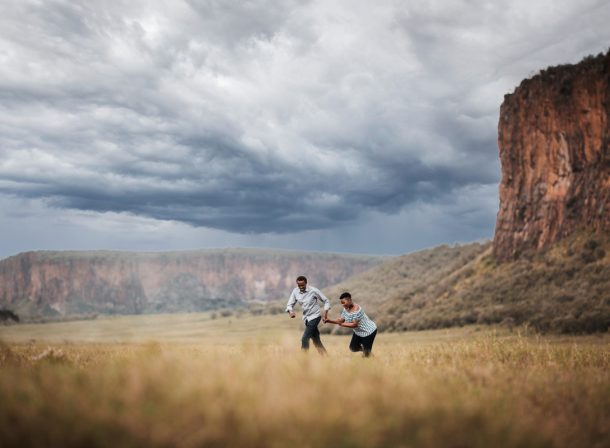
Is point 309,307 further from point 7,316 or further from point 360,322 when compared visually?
point 7,316

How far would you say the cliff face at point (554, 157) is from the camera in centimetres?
5475

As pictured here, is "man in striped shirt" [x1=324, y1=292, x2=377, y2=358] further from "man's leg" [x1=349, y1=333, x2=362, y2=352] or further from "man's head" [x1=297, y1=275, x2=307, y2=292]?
"man's head" [x1=297, y1=275, x2=307, y2=292]

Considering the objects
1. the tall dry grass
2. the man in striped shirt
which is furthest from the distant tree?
the tall dry grass

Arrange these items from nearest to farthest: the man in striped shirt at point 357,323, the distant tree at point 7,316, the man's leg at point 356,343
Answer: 1. the man in striped shirt at point 357,323
2. the man's leg at point 356,343
3. the distant tree at point 7,316

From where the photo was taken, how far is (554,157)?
59.6m

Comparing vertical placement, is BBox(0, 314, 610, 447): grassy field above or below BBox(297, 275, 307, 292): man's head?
below

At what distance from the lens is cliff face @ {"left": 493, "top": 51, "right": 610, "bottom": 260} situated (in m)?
54.8

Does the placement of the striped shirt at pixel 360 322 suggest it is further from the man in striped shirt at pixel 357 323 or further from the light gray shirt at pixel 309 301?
the light gray shirt at pixel 309 301

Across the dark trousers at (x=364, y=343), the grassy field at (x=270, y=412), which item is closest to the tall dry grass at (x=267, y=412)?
the grassy field at (x=270, y=412)

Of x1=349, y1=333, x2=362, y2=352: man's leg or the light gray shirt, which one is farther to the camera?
the light gray shirt

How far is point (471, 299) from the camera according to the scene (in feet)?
178

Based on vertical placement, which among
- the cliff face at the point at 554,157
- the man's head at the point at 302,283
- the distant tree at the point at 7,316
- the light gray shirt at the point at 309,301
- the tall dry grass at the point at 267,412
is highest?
the cliff face at the point at 554,157

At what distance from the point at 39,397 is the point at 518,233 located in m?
62.9

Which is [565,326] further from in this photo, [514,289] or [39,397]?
[39,397]
